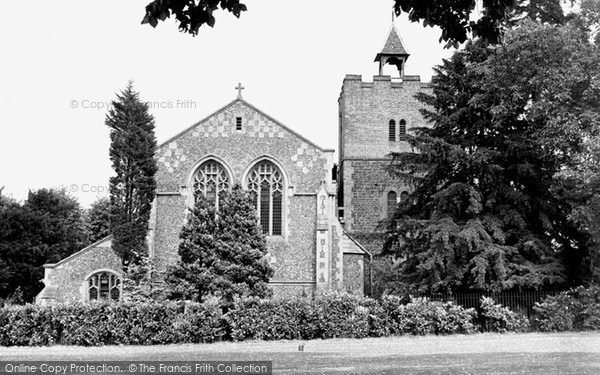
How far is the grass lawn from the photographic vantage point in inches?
525

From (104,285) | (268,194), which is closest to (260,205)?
(268,194)

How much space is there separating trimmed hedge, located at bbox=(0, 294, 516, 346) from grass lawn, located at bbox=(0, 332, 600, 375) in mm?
500

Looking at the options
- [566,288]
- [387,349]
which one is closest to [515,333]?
[566,288]

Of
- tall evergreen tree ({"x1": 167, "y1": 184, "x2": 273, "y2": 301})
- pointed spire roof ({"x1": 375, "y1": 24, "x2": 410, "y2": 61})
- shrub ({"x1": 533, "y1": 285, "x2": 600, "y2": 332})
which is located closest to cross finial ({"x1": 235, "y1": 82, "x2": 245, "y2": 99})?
tall evergreen tree ({"x1": 167, "y1": 184, "x2": 273, "y2": 301})

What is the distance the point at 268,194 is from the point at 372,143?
8081 millimetres

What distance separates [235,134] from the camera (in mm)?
28547

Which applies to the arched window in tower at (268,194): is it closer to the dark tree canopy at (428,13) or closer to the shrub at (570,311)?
the shrub at (570,311)

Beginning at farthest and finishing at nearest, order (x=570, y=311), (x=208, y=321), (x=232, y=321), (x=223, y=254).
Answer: (x=223, y=254)
(x=570, y=311)
(x=232, y=321)
(x=208, y=321)

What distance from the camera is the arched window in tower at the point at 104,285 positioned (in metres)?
27.4

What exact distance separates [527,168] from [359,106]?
13.1m

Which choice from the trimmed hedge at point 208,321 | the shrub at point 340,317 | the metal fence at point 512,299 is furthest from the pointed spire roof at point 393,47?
the shrub at point 340,317

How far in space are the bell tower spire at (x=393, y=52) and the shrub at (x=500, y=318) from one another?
16831mm

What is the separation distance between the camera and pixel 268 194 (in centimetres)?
2838

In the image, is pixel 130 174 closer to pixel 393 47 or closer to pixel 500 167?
pixel 500 167
